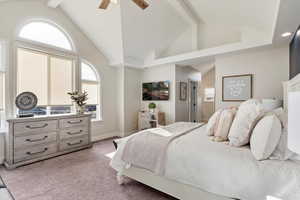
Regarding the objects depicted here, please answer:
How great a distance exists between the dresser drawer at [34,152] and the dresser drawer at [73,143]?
0.53 ft

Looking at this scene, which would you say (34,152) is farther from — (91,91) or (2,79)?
(91,91)

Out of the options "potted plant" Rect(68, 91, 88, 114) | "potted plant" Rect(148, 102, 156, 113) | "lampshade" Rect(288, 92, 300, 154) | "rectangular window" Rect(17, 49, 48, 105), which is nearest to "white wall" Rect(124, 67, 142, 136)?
"potted plant" Rect(148, 102, 156, 113)

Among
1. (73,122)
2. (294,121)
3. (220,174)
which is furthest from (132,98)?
(294,121)

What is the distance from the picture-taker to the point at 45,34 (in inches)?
142

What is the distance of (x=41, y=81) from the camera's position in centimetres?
348

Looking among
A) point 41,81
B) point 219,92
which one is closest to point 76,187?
point 41,81

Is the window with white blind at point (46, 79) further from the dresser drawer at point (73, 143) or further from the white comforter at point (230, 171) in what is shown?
the white comforter at point (230, 171)

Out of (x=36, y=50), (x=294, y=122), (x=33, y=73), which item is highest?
(x=36, y=50)

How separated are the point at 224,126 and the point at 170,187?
1.00 metres

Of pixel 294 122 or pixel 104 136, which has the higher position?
pixel 294 122

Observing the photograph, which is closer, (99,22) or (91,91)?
(99,22)

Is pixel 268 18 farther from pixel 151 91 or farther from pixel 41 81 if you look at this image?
pixel 41 81

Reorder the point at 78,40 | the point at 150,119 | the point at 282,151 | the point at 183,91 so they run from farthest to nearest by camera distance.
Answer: the point at 183,91 → the point at 150,119 → the point at 78,40 → the point at 282,151

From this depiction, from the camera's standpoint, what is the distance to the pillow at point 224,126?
187 cm
